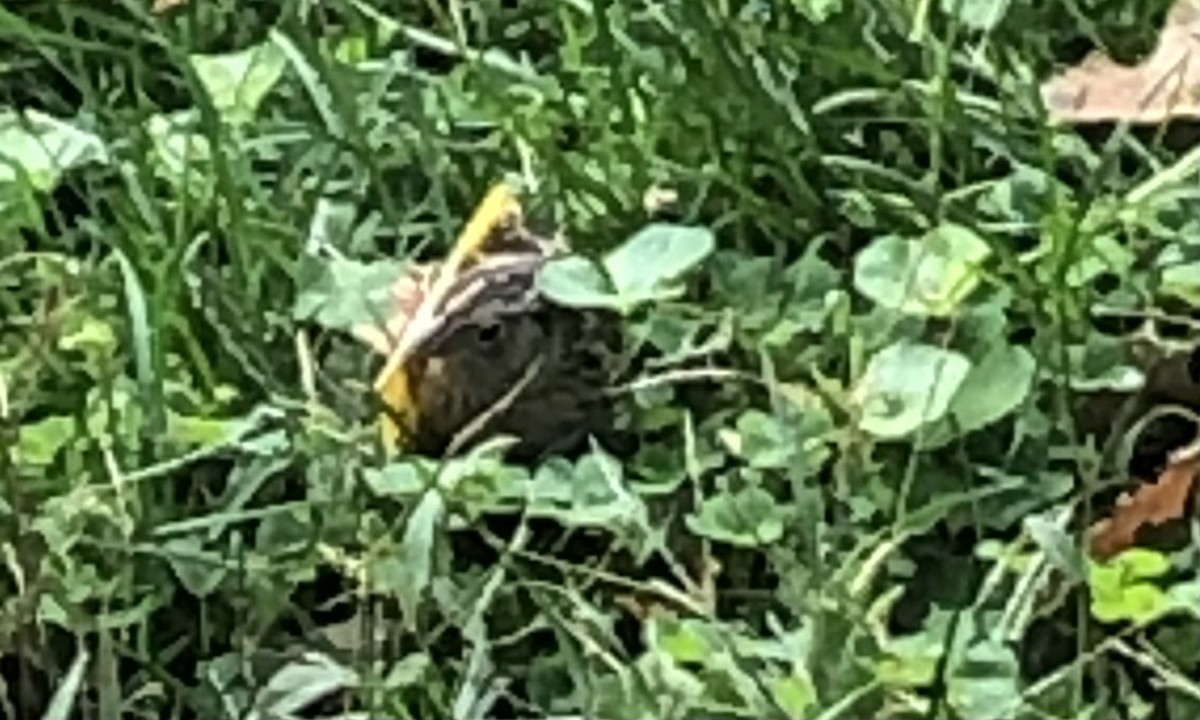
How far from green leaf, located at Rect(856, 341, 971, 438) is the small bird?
152mm

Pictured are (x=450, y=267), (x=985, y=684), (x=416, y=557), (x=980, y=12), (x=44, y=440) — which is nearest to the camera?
(x=985, y=684)

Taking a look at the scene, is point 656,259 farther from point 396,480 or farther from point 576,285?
point 396,480

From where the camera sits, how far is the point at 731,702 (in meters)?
1.41

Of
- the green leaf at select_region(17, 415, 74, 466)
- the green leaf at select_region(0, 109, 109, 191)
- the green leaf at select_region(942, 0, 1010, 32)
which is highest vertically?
the green leaf at select_region(0, 109, 109, 191)

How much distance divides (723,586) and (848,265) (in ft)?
0.90

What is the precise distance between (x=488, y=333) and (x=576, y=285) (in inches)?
2.1

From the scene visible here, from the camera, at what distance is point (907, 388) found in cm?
156

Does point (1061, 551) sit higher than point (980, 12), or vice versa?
point (980, 12)

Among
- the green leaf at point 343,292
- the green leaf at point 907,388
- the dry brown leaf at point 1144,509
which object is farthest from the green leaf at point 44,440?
the dry brown leaf at point 1144,509

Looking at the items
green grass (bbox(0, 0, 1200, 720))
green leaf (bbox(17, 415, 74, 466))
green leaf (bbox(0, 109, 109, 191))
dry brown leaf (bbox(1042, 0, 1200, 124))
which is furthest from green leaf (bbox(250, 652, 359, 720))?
dry brown leaf (bbox(1042, 0, 1200, 124))

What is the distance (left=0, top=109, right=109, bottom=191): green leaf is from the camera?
182 centimetres

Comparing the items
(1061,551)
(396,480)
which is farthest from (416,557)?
(1061,551)

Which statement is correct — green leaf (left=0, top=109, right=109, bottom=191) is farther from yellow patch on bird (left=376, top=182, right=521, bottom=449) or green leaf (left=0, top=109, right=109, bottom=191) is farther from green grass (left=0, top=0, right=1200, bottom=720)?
yellow patch on bird (left=376, top=182, right=521, bottom=449)

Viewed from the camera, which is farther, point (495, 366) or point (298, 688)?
point (495, 366)
